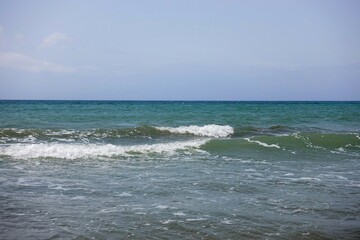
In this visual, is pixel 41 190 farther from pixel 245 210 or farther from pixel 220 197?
pixel 245 210

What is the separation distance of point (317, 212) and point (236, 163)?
19.0 feet

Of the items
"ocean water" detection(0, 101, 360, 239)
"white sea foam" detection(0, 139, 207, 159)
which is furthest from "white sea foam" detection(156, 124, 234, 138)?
"white sea foam" detection(0, 139, 207, 159)

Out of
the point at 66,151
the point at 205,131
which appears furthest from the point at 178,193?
the point at 205,131

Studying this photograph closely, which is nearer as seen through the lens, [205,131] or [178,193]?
[178,193]

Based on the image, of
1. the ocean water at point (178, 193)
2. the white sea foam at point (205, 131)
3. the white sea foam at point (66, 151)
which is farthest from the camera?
the white sea foam at point (205, 131)

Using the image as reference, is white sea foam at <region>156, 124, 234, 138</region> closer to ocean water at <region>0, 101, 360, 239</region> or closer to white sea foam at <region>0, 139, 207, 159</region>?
ocean water at <region>0, 101, 360, 239</region>

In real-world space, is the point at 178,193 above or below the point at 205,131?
below

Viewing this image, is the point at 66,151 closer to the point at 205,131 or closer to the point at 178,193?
the point at 178,193

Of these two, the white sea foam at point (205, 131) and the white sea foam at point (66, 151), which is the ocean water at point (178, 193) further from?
the white sea foam at point (205, 131)

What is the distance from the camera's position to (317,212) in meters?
7.43

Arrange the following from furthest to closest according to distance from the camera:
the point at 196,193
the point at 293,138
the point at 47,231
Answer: the point at 293,138 < the point at 196,193 < the point at 47,231

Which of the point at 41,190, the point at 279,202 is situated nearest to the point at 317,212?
the point at 279,202

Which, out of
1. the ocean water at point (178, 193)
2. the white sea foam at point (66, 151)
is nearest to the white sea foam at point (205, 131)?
the ocean water at point (178, 193)

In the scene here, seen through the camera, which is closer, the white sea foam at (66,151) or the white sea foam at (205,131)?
the white sea foam at (66,151)
